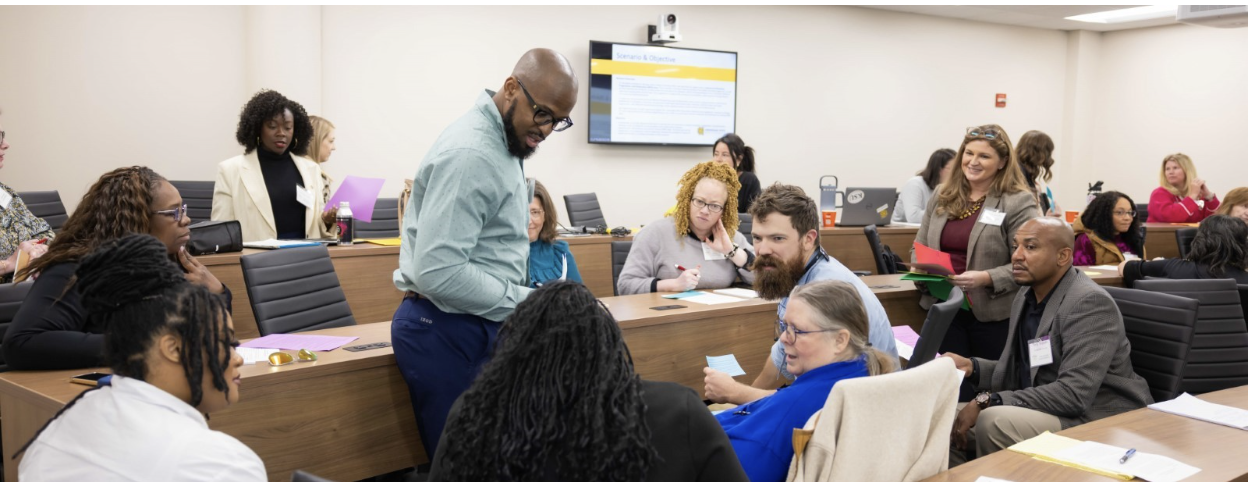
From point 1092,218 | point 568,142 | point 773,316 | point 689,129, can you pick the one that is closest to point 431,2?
point 568,142

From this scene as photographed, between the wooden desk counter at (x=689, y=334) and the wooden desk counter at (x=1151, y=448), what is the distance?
1393 millimetres

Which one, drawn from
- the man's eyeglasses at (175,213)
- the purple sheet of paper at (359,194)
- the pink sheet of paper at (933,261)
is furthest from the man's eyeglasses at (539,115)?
the purple sheet of paper at (359,194)

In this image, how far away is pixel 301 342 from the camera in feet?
9.30

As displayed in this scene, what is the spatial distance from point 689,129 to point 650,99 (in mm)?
549

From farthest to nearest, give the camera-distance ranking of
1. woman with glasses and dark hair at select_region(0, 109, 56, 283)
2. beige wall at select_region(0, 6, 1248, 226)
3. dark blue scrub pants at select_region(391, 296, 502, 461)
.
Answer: beige wall at select_region(0, 6, 1248, 226), woman with glasses and dark hair at select_region(0, 109, 56, 283), dark blue scrub pants at select_region(391, 296, 502, 461)

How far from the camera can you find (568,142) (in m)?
8.09

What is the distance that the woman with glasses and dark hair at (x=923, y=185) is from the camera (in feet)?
22.4

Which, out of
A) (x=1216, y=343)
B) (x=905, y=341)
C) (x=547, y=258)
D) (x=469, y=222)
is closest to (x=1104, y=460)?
(x=905, y=341)

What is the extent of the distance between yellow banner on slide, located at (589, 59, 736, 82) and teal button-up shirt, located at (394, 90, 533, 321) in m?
5.84

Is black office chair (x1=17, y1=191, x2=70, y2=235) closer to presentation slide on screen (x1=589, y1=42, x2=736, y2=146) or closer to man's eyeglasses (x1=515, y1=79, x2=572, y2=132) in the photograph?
presentation slide on screen (x1=589, y1=42, x2=736, y2=146)

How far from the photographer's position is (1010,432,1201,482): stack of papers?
2047 millimetres

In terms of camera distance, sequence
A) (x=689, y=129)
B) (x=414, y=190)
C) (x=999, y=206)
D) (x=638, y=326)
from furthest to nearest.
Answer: (x=689, y=129) → (x=999, y=206) → (x=638, y=326) → (x=414, y=190)

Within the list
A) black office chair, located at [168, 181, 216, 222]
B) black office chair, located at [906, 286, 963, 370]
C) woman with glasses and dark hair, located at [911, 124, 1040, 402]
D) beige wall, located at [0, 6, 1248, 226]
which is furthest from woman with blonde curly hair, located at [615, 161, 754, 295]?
beige wall, located at [0, 6, 1248, 226]

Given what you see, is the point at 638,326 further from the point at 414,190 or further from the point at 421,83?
the point at 421,83
